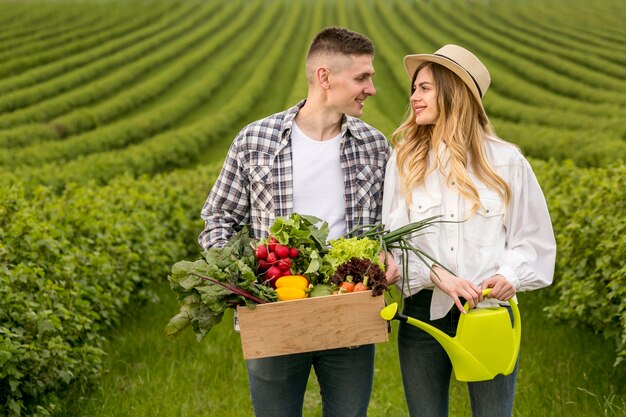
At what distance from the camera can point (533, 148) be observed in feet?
70.6

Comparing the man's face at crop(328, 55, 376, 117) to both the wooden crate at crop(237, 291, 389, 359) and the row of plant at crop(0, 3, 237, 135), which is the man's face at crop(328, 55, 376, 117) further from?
the row of plant at crop(0, 3, 237, 135)

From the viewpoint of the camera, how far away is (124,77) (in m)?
36.6

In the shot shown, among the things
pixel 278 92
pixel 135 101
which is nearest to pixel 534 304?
pixel 135 101

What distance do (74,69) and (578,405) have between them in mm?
35593

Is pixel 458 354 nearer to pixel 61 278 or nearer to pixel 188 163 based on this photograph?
pixel 61 278

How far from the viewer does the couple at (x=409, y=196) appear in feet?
9.23

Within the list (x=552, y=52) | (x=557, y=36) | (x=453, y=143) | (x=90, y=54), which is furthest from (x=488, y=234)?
(x=90, y=54)

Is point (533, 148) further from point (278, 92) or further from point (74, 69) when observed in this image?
point (74, 69)

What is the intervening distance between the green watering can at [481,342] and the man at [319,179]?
0.39 metres

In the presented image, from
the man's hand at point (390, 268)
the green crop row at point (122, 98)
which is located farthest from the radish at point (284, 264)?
the green crop row at point (122, 98)

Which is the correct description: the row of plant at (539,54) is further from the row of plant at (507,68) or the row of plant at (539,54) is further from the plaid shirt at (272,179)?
the plaid shirt at (272,179)

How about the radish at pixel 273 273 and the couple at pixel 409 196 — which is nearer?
the radish at pixel 273 273

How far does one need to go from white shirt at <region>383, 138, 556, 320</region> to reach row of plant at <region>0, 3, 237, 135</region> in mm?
25170

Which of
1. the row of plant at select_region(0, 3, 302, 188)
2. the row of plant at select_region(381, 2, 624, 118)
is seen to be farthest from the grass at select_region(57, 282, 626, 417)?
the row of plant at select_region(381, 2, 624, 118)
